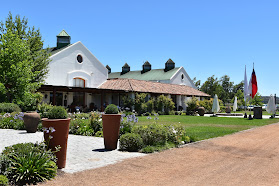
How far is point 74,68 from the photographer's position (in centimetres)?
3198

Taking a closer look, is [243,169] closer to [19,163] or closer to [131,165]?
[131,165]

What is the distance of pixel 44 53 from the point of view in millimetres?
28203

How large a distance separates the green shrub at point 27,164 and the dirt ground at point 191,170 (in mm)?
280

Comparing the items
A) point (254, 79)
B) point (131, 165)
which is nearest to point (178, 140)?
point (131, 165)

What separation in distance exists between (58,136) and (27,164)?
0.93 metres

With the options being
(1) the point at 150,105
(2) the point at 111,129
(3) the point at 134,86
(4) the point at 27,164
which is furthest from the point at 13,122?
(3) the point at 134,86

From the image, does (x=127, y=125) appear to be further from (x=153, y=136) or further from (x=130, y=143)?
(x=130, y=143)

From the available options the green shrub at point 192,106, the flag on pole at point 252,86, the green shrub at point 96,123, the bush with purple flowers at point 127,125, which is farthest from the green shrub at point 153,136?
the green shrub at point 192,106

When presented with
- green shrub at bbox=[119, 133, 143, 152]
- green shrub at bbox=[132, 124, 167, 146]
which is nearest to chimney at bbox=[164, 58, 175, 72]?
green shrub at bbox=[132, 124, 167, 146]

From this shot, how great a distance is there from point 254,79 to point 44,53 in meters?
22.3

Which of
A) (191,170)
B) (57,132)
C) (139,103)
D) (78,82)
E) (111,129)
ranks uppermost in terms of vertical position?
(78,82)

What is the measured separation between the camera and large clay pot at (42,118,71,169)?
19.1ft

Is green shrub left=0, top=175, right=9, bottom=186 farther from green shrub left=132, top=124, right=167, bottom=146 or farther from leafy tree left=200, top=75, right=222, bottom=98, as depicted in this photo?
leafy tree left=200, top=75, right=222, bottom=98

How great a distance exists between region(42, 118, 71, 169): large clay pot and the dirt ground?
0.59 metres
